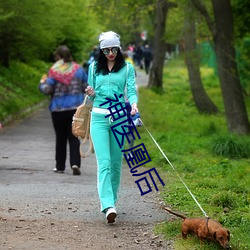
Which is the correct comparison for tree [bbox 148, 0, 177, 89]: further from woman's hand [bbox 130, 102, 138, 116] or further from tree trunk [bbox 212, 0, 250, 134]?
woman's hand [bbox 130, 102, 138, 116]

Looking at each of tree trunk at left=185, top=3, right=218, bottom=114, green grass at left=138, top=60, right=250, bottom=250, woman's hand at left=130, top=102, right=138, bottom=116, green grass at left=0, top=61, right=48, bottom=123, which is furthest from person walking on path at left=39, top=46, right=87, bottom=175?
tree trunk at left=185, top=3, right=218, bottom=114

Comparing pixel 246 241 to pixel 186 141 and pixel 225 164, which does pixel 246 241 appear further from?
pixel 186 141

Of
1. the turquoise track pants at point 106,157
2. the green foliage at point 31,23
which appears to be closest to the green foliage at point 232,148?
the green foliage at point 31,23

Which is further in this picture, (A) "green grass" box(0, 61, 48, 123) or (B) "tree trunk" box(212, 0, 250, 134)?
(A) "green grass" box(0, 61, 48, 123)

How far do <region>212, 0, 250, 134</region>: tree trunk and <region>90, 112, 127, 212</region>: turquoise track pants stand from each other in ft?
28.8

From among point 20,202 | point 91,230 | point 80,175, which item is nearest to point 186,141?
point 80,175

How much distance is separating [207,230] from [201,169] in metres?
5.37

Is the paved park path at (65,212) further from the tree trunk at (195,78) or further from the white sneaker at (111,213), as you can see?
the tree trunk at (195,78)

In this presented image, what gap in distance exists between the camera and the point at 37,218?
7.58m

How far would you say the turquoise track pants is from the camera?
735cm

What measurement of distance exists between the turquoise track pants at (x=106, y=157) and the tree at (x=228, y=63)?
28.8 feet

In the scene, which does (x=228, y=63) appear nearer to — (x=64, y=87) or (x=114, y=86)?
(x=64, y=87)

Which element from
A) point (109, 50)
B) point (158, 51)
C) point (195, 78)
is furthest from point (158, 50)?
point (109, 50)

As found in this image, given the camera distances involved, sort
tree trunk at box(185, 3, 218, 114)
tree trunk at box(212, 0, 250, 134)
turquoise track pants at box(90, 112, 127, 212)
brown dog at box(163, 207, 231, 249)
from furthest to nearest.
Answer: tree trunk at box(185, 3, 218, 114) < tree trunk at box(212, 0, 250, 134) < turquoise track pants at box(90, 112, 127, 212) < brown dog at box(163, 207, 231, 249)
